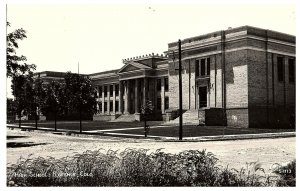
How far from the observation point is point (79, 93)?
36.8 metres

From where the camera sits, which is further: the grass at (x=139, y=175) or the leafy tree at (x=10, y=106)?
the leafy tree at (x=10, y=106)

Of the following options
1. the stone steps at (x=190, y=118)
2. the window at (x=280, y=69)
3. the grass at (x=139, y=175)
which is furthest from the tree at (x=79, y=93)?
the grass at (x=139, y=175)

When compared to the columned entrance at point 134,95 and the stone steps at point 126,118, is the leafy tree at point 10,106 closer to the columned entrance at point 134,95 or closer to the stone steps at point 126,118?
the stone steps at point 126,118

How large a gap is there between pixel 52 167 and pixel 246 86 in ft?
119

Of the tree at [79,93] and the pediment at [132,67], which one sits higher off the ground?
the pediment at [132,67]

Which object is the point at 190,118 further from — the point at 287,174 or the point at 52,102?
the point at 287,174

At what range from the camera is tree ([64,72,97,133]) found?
3681cm

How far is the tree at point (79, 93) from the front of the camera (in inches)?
1449

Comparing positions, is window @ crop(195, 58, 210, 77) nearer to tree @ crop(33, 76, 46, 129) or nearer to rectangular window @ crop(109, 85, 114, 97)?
tree @ crop(33, 76, 46, 129)

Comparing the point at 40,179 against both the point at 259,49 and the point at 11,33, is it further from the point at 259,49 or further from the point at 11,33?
the point at 259,49

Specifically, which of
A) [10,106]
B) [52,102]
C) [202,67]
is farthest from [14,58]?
[202,67]

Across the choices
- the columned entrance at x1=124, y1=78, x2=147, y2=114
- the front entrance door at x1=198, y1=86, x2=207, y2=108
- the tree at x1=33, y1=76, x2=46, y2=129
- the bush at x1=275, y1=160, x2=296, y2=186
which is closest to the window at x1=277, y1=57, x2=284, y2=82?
the front entrance door at x1=198, y1=86, x2=207, y2=108
